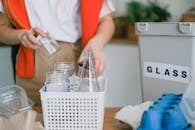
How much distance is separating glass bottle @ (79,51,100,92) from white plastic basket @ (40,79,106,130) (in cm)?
2

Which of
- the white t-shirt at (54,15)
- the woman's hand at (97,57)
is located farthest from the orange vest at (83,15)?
the woman's hand at (97,57)

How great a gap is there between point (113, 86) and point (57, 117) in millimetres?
1422

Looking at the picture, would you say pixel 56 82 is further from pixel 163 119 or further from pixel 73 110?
pixel 163 119

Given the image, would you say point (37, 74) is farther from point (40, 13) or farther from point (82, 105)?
point (82, 105)

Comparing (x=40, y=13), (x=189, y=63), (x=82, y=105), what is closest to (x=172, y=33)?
(x=189, y=63)

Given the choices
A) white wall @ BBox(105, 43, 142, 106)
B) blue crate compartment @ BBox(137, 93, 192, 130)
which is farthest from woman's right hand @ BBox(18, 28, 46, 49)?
white wall @ BBox(105, 43, 142, 106)

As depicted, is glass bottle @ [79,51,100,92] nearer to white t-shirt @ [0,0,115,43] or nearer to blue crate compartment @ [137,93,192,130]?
blue crate compartment @ [137,93,192,130]

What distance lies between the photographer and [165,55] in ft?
4.28

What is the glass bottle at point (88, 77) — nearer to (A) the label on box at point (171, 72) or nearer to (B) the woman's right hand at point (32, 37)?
(B) the woman's right hand at point (32, 37)

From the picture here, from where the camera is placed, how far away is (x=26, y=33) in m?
0.91

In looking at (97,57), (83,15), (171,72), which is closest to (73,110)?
(97,57)

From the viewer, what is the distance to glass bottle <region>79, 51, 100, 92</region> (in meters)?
0.78

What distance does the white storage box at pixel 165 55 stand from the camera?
1218 millimetres

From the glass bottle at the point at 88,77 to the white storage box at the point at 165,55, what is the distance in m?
0.46
